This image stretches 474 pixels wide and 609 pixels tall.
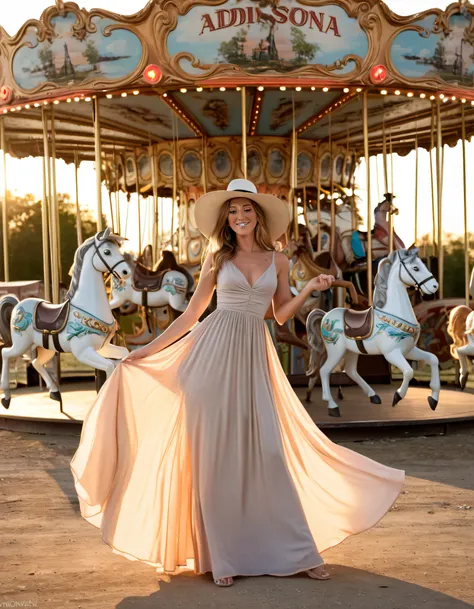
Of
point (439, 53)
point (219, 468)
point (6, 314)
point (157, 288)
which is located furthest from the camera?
point (157, 288)

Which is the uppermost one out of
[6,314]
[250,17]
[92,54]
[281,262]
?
[250,17]

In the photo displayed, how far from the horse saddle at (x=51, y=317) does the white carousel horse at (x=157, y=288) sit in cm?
339

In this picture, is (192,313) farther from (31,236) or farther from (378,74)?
(31,236)

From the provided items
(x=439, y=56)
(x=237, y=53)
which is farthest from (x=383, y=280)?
(x=439, y=56)

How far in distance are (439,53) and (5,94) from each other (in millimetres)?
5348

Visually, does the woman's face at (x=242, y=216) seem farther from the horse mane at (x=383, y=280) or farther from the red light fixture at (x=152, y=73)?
the red light fixture at (x=152, y=73)

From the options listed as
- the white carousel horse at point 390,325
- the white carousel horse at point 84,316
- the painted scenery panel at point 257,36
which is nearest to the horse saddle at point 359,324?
the white carousel horse at point 390,325

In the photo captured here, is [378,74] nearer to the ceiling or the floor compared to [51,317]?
nearer to the ceiling

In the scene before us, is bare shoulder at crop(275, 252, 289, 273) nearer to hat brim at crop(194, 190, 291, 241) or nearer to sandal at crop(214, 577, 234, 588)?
hat brim at crop(194, 190, 291, 241)

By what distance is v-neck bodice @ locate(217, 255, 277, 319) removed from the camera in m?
4.25

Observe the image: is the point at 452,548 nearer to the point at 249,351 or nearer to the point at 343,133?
the point at 249,351

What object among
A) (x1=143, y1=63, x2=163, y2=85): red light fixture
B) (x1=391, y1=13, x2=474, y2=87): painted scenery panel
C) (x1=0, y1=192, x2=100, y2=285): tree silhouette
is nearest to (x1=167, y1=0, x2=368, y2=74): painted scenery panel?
(x1=143, y1=63, x2=163, y2=85): red light fixture

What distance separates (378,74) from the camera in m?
10.4

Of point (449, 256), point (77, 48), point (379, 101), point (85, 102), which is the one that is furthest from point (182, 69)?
point (449, 256)
